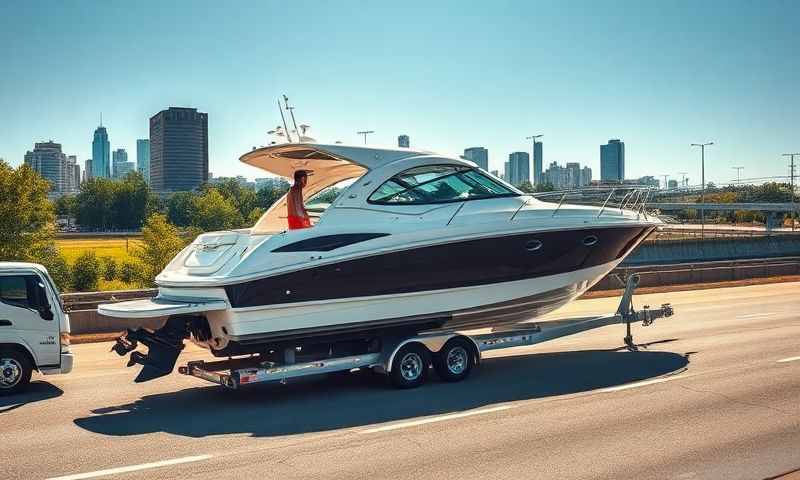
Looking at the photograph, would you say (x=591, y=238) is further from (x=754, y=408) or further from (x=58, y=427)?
(x=58, y=427)

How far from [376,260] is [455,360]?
202cm

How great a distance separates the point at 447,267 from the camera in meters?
11.8

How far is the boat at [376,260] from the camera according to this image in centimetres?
1048

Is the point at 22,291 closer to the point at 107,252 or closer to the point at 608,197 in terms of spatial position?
the point at 608,197

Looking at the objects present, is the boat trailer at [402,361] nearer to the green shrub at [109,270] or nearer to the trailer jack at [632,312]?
the trailer jack at [632,312]

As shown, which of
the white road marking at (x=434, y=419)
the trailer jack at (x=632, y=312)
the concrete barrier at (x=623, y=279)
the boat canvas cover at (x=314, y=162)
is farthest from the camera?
the concrete barrier at (x=623, y=279)

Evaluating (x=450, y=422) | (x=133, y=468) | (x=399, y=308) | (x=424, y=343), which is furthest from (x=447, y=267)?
(x=133, y=468)

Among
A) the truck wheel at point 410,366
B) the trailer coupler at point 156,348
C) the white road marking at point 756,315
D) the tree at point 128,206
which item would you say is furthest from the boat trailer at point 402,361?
the tree at point 128,206

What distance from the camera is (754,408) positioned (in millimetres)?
9797

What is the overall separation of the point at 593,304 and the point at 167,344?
15986 millimetres

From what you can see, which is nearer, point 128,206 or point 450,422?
point 450,422

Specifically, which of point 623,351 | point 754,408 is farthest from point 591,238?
point 754,408

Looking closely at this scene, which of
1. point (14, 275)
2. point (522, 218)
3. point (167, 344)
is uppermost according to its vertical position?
point (522, 218)

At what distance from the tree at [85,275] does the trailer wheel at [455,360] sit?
3804 cm
